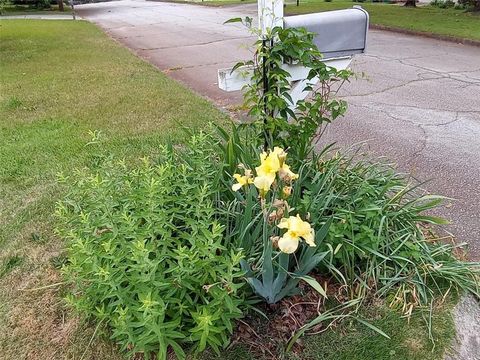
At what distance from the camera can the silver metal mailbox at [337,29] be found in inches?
115

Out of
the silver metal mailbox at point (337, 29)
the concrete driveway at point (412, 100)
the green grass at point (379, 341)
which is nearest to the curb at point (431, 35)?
the concrete driveway at point (412, 100)

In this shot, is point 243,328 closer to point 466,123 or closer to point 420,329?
point 420,329

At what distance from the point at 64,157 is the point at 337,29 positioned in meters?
2.94

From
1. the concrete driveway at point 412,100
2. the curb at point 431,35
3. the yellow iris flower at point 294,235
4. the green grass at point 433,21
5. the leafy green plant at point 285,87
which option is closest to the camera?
the yellow iris flower at point 294,235

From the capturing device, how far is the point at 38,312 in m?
2.47

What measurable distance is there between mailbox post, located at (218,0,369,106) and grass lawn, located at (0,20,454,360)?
1008 mm

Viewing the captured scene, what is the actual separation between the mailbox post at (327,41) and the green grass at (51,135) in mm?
1125

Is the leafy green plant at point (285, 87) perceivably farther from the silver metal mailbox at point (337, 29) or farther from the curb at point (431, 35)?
the curb at point (431, 35)

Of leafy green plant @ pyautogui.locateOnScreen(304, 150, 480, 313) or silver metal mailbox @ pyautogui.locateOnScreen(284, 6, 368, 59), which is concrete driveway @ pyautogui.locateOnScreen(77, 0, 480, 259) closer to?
silver metal mailbox @ pyautogui.locateOnScreen(284, 6, 368, 59)

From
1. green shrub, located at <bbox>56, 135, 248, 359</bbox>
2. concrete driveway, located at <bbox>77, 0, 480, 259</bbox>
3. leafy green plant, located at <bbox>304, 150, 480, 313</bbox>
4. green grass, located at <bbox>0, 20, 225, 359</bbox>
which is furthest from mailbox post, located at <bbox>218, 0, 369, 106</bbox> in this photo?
green grass, located at <bbox>0, 20, 225, 359</bbox>

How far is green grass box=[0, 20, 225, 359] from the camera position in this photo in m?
2.46

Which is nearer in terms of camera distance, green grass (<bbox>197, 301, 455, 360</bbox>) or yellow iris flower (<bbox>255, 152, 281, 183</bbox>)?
yellow iris flower (<bbox>255, 152, 281, 183</bbox>)

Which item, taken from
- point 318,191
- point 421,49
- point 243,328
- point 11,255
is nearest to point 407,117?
point 318,191

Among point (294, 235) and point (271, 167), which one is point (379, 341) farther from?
point (271, 167)
